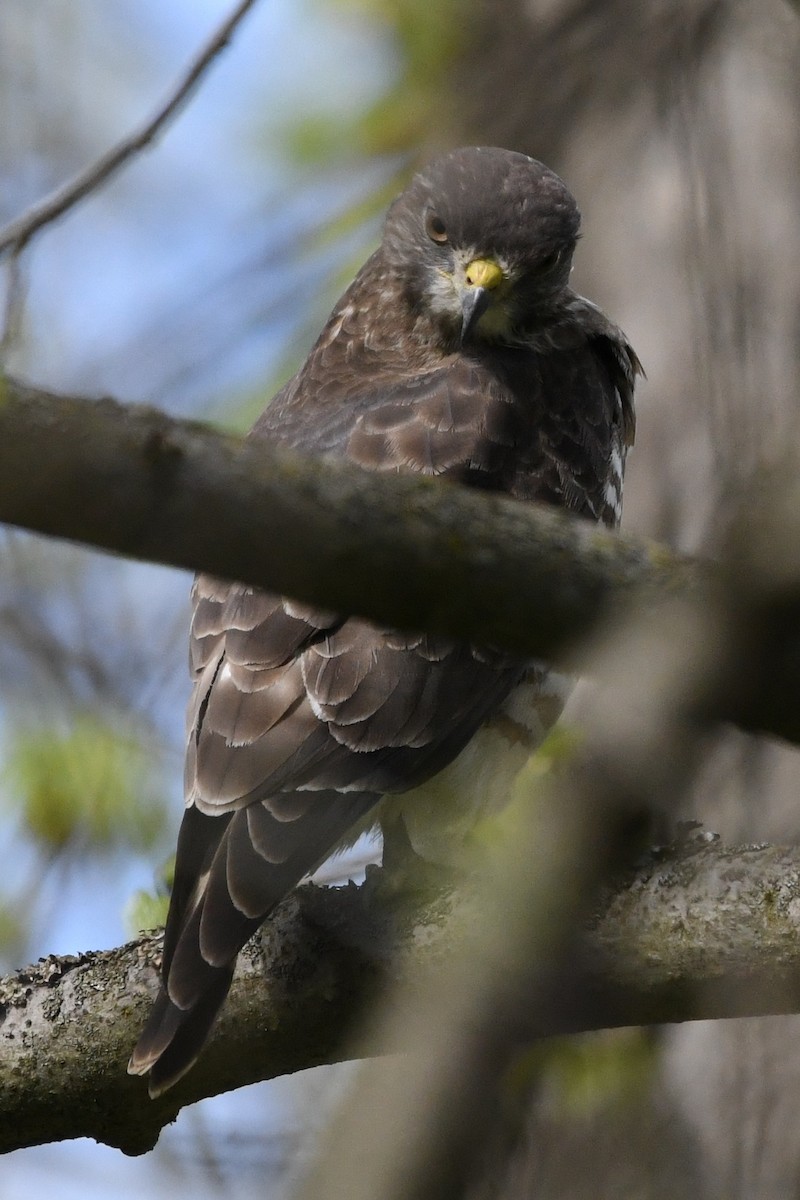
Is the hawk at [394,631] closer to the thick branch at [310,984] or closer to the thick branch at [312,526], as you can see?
the thick branch at [310,984]

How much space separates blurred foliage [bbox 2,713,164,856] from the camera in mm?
5094

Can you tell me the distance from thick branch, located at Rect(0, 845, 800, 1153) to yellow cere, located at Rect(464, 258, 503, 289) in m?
1.95

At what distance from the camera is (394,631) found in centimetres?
296

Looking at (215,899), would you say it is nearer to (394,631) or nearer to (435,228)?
(394,631)

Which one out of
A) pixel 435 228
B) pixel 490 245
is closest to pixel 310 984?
pixel 490 245

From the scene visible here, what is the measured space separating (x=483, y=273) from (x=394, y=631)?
2054 mm

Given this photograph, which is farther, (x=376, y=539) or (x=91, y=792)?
(x=91, y=792)

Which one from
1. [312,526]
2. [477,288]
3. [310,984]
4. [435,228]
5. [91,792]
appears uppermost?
[435,228]

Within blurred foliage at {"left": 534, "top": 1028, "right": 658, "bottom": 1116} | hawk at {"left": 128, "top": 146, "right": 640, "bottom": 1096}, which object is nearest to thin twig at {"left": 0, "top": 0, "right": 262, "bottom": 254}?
hawk at {"left": 128, "top": 146, "right": 640, "bottom": 1096}

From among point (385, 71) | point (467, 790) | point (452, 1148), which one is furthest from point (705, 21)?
point (452, 1148)

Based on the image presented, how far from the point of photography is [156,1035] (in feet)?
10.4

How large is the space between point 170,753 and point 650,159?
3237 millimetres

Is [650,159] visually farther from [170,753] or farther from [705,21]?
[170,753]

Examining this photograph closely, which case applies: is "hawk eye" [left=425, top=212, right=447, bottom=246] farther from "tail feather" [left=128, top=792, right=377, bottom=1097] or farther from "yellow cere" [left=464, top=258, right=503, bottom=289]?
"tail feather" [left=128, top=792, right=377, bottom=1097]
